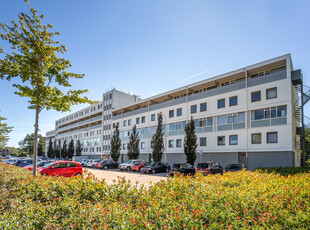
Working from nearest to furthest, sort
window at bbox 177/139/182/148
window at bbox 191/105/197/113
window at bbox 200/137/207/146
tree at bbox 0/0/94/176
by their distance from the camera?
tree at bbox 0/0/94/176
window at bbox 200/137/207/146
window at bbox 191/105/197/113
window at bbox 177/139/182/148

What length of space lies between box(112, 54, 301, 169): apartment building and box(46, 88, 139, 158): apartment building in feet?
77.5

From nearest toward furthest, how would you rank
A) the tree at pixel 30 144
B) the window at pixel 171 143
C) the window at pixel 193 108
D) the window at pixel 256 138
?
1. the window at pixel 256 138
2. the window at pixel 193 108
3. the window at pixel 171 143
4. the tree at pixel 30 144

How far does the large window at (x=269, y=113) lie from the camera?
79.3 ft

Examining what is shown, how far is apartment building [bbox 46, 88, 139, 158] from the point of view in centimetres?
5725

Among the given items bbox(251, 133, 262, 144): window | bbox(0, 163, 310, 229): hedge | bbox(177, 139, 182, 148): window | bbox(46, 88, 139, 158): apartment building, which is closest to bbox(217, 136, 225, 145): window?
bbox(251, 133, 262, 144): window

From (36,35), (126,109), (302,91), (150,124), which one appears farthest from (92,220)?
(126,109)

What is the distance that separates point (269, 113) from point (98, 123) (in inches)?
2020

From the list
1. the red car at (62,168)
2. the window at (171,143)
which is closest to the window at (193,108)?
the window at (171,143)

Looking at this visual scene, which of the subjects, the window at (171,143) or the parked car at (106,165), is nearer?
the parked car at (106,165)

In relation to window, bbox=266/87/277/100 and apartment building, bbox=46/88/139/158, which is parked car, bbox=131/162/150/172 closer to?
window, bbox=266/87/277/100

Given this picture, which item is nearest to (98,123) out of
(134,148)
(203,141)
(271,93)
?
(134,148)

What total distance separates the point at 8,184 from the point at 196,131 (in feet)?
93.8

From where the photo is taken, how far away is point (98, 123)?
65812 millimetres

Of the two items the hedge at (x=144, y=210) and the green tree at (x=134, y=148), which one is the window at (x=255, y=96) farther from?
the hedge at (x=144, y=210)
